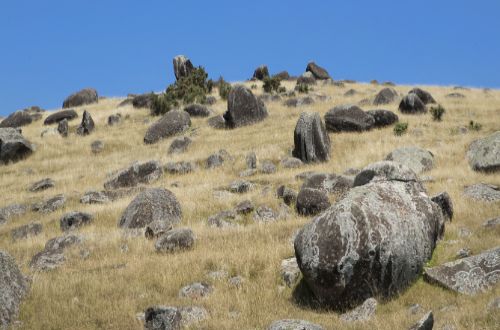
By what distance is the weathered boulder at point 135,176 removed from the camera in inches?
1215

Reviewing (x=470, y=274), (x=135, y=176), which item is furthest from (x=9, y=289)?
(x=135, y=176)

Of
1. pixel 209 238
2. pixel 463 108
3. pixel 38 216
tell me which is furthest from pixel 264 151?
pixel 463 108

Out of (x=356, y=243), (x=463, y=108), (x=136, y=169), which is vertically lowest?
(x=356, y=243)

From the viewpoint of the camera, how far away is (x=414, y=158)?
28.4 metres

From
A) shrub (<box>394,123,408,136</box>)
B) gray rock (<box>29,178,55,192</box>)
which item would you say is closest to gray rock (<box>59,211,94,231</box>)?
gray rock (<box>29,178,55,192</box>)

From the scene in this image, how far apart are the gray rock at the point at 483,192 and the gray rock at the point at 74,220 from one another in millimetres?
14798

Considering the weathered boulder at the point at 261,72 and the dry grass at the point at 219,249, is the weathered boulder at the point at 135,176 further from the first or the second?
the weathered boulder at the point at 261,72

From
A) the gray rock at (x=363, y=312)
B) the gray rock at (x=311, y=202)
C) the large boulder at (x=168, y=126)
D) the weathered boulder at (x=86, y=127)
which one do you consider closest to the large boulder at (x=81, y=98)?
the weathered boulder at (x=86, y=127)

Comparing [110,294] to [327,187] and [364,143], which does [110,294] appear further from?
[364,143]

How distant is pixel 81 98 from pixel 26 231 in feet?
168

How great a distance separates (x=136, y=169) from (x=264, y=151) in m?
8.06

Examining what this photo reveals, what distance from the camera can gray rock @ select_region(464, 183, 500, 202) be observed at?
19672 mm

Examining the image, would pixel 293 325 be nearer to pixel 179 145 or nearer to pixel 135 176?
pixel 135 176

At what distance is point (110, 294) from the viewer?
1382cm
